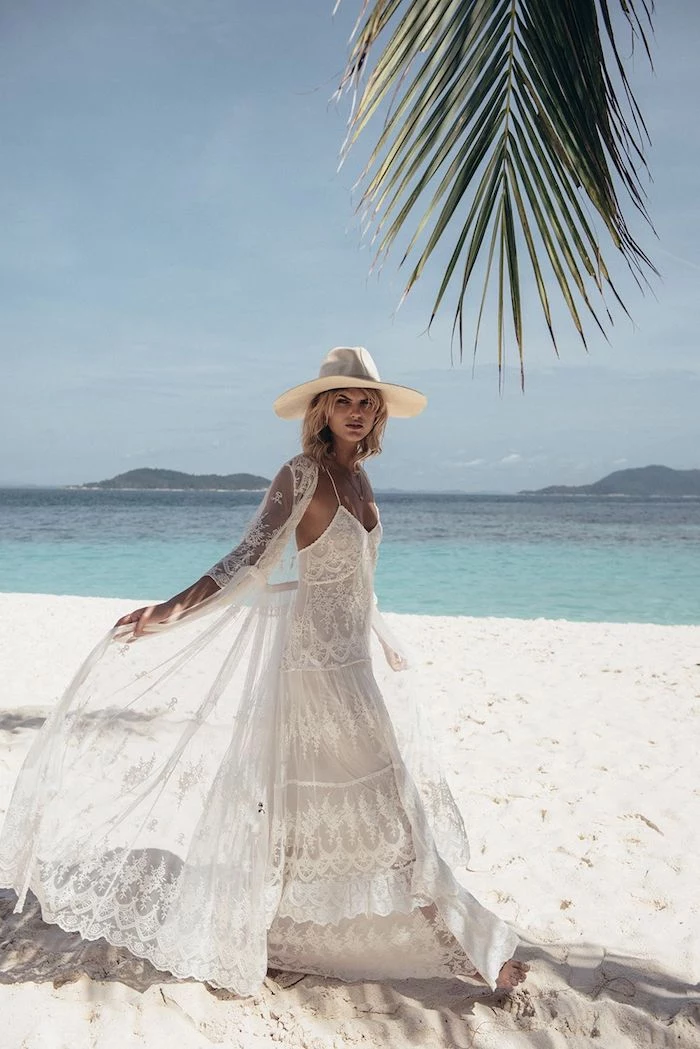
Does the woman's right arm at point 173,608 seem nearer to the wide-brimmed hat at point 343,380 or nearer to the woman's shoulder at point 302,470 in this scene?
the woman's shoulder at point 302,470

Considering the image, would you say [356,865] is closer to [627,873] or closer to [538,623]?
[627,873]

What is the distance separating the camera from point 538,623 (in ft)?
36.9

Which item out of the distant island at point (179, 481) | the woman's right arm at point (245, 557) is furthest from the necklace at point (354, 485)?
the distant island at point (179, 481)

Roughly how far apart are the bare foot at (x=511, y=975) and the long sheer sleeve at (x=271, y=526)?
151cm

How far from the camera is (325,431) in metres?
2.93

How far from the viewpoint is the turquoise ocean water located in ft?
56.3

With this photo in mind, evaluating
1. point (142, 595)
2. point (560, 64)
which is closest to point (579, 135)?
point (560, 64)

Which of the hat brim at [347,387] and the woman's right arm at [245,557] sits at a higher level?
the hat brim at [347,387]

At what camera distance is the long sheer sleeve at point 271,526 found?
8.87ft

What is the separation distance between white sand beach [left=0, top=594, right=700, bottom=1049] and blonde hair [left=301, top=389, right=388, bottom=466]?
5.58ft

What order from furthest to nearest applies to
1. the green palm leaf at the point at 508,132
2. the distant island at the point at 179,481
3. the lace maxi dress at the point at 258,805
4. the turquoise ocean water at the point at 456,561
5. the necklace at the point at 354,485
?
the distant island at the point at 179,481 → the turquoise ocean water at the point at 456,561 → the necklace at the point at 354,485 → the lace maxi dress at the point at 258,805 → the green palm leaf at the point at 508,132

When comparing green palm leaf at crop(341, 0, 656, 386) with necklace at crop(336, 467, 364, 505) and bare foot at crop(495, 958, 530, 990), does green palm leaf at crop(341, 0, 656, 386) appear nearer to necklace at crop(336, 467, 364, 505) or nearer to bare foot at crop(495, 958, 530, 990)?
necklace at crop(336, 467, 364, 505)

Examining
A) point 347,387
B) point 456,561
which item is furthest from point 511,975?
point 456,561

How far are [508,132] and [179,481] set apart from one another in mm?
85338
